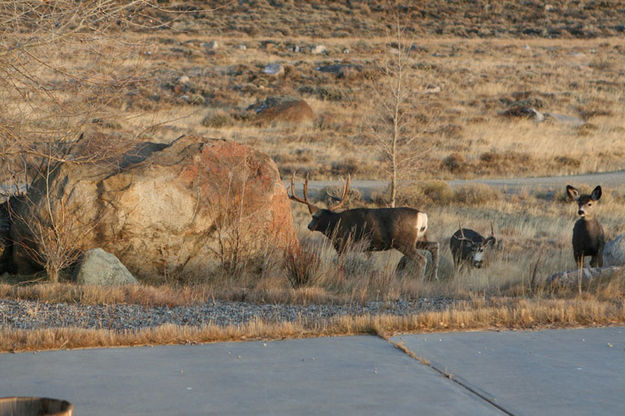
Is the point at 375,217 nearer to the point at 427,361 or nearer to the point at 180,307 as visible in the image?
the point at 180,307

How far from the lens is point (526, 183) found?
1029 inches

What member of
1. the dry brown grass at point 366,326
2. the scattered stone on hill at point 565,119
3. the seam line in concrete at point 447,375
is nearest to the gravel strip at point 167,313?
the dry brown grass at point 366,326

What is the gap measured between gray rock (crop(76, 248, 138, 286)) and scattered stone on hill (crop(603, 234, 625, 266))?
7.14m

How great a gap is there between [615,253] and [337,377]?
339 inches

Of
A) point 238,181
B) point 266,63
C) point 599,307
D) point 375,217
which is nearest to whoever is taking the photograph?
point 599,307

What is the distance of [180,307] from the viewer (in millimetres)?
8281

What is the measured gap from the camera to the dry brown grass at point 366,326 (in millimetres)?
6328

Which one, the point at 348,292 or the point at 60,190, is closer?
the point at 348,292

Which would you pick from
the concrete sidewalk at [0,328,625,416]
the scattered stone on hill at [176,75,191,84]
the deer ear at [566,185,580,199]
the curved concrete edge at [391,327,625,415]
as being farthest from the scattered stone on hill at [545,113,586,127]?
the concrete sidewalk at [0,328,625,416]

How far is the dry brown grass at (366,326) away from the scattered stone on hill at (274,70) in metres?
42.2

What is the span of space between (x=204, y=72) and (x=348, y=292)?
4085 cm

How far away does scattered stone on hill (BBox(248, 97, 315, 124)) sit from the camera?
37.8 metres

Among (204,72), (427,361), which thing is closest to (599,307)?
(427,361)

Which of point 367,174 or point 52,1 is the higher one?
point 52,1
